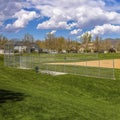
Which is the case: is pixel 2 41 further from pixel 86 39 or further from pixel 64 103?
pixel 64 103

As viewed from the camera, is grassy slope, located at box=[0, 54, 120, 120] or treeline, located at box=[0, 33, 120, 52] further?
treeline, located at box=[0, 33, 120, 52]

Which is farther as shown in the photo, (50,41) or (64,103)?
(50,41)

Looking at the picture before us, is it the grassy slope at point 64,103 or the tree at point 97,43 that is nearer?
the grassy slope at point 64,103

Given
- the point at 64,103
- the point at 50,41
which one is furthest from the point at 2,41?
the point at 64,103

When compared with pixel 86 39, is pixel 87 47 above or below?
below

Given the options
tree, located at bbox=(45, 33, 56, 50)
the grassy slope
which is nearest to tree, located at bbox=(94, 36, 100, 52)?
tree, located at bbox=(45, 33, 56, 50)

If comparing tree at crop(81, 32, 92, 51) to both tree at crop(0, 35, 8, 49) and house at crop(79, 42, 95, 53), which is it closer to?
house at crop(79, 42, 95, 53)

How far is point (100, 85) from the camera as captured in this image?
24938 millimetres

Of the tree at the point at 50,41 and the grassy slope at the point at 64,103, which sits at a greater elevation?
the tree at the point at 50,41

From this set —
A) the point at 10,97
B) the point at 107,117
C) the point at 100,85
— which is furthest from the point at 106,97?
the point at 10,97

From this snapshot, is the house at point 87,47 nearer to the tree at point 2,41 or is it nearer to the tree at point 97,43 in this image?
the tree at point 97,43

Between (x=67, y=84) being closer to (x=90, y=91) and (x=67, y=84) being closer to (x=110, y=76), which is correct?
(x=90, y=91)

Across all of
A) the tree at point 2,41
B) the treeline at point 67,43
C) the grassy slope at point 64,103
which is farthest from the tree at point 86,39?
the grassy slope at point 64,103

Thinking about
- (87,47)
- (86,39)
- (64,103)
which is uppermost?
(86,39)
